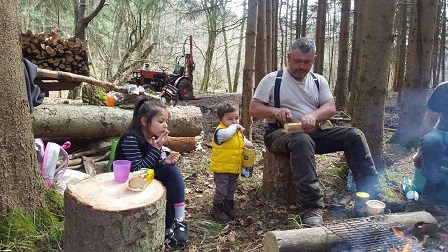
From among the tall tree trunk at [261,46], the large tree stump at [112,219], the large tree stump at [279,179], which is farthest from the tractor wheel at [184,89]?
the large tree stump at [112,219]

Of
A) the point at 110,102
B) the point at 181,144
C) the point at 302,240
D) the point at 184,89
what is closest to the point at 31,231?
the point at 302,240

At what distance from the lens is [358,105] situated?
14.0 ft

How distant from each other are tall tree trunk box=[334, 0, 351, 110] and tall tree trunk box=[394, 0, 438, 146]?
3.68 metres

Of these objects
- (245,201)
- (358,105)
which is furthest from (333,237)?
(358,105)

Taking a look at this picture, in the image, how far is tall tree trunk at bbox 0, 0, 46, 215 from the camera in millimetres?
2545

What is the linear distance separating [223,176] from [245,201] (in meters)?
0.64

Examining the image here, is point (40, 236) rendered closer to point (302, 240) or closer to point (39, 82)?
point (302, 240)

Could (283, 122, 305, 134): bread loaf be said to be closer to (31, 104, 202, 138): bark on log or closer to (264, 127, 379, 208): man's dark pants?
(264, 127, 379, 208): man's dark pants

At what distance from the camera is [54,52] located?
6.23 meters

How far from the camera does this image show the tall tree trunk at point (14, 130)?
2.54 metres

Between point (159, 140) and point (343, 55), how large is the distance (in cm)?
781

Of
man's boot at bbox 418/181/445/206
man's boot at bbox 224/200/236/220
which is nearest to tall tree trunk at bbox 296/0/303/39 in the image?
man's boot at bbox 418/181/445/206

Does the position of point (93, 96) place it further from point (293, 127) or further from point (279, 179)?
point (293, 127)

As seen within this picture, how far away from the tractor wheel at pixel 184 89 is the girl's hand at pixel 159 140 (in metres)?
8.22
